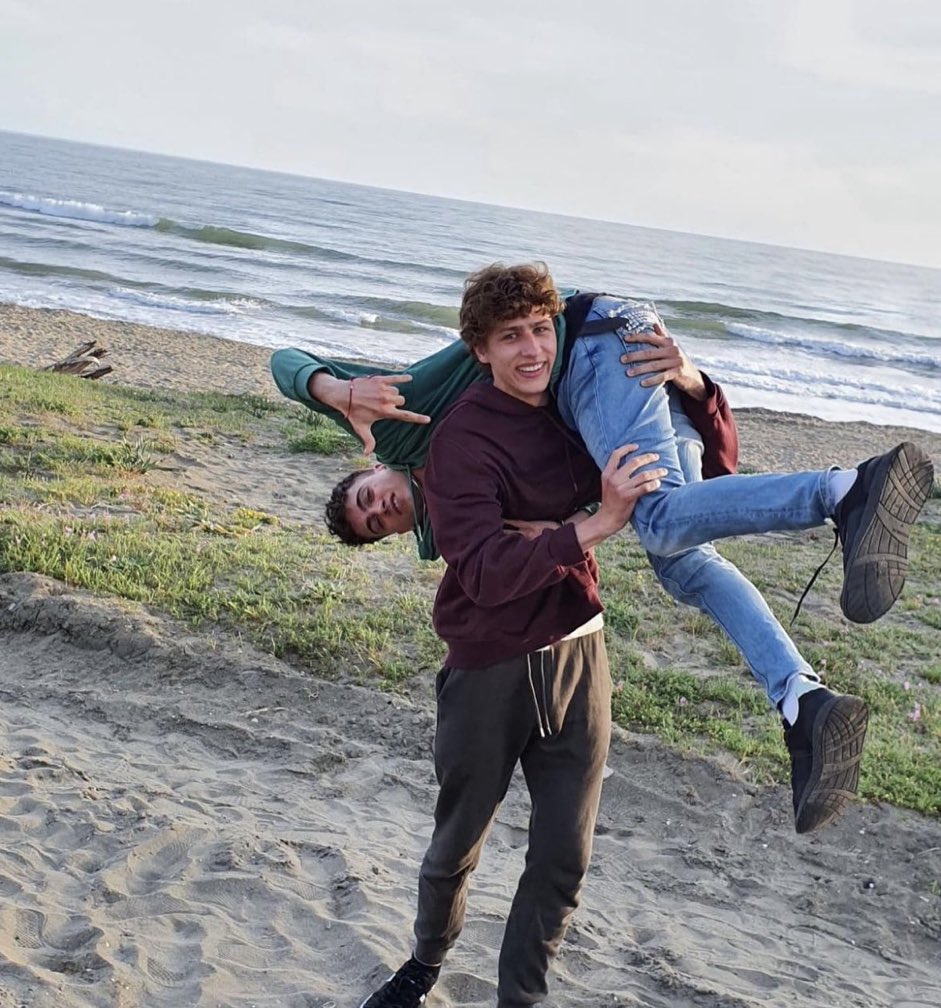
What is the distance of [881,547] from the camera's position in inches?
111

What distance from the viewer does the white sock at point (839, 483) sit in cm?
293

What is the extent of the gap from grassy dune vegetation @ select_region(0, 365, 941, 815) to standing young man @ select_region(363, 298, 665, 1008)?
9.15 ft

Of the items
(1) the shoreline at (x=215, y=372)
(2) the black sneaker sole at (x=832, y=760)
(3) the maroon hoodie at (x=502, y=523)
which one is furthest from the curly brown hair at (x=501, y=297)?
(1) the shoreline at (x=215, y=372)

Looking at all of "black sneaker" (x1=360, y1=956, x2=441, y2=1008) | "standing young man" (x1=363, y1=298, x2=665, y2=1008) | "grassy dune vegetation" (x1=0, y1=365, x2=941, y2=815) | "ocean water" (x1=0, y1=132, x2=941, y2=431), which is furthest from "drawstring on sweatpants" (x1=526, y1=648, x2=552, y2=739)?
"ocean water" (x1=0, y1=132, x2=941, y2=431)

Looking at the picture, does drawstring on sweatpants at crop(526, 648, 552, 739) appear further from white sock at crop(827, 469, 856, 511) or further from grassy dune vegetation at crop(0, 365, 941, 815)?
grassy dune vegetation at crop(0, 365, 941, 815)

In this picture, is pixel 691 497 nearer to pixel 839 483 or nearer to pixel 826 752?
pixel 839 483

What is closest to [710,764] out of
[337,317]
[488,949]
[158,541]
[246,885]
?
[488,949]

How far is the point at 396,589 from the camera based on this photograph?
7.71 meters

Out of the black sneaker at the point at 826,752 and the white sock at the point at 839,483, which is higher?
the white sock at the point at 839,483

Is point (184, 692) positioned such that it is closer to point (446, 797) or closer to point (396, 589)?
point (396, 589)

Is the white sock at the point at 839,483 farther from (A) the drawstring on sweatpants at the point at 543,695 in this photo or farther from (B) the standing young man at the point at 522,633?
(A) the drawstring on sweatpants at the point at 543,695

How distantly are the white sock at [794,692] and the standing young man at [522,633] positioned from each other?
532mm

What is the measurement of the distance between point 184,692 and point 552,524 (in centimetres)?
379

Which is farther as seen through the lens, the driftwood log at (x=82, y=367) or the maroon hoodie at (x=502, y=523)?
the driftwood log at (x=82, y=367)
